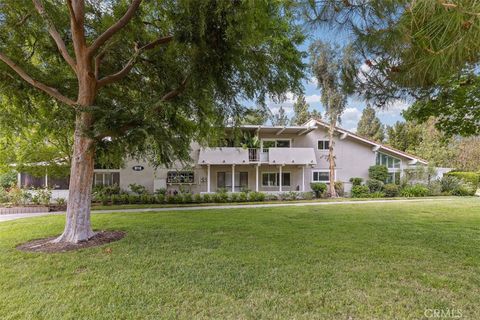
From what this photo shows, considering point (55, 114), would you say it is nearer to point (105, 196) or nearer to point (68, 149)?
point (68, 149)

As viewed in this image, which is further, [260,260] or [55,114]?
[55,114]

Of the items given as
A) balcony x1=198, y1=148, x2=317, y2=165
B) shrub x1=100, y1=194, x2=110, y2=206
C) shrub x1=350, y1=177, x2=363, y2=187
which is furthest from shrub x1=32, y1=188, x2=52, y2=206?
shrub x1=350, y1=177, x2=363, y2=187

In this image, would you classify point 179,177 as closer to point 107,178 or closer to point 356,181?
point 107,178

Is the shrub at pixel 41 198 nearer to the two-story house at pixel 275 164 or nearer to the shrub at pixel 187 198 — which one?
the two-story house at pixel 275 164

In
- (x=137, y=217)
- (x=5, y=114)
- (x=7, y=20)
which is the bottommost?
(x=137, y=217)

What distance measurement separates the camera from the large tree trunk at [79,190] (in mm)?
6695

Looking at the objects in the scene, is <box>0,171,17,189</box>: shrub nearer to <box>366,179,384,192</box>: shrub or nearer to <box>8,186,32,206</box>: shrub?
<box>8,186,32,206</box>: shrub

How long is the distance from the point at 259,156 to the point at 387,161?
1122cm

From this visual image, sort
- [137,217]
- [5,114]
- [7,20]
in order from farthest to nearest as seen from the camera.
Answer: [137,217] → [5,114] → [7,20]

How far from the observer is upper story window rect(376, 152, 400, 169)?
22.9 meters

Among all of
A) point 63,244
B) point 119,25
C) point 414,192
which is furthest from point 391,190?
point 63,244

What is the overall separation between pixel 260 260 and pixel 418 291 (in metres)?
2.48

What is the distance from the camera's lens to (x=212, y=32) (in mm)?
4895

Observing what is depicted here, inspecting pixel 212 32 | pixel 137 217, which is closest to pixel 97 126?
pixel 212 32
